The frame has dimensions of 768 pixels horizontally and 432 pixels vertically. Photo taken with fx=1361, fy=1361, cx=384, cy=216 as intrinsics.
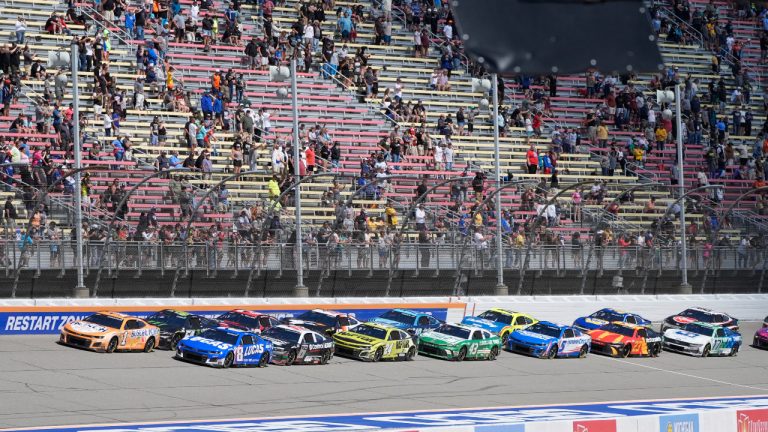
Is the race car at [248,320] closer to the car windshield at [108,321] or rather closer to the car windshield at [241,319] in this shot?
the car windshield at [241,319]

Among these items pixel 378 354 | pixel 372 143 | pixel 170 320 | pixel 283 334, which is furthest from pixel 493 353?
pixel 372 143

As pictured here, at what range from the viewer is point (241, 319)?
33000 millimetres

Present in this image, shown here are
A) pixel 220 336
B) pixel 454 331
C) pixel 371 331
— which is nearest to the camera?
pixel 220 336

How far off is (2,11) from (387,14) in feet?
46.2

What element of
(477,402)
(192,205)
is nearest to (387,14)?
(192,205)

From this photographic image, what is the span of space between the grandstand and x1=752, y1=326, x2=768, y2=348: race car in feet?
6.70

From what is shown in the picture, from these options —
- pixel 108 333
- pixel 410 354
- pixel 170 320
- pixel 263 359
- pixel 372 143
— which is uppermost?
pixel 372 143

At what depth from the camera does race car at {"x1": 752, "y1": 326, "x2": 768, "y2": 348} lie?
4050 cm

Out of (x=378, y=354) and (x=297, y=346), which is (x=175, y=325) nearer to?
(x=297, y=346)

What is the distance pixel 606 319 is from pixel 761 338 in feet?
17.2

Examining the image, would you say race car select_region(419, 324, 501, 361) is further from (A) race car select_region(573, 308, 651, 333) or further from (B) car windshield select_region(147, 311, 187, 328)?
(B) car windshield select_region(147, 311, 187, 328)

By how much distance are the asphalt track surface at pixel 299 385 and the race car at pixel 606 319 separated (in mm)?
1423

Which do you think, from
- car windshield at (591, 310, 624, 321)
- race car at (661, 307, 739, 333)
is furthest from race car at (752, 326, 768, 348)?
car windshield at (591, 310, 624, 321)

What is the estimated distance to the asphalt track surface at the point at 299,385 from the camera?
24438 millimetres
